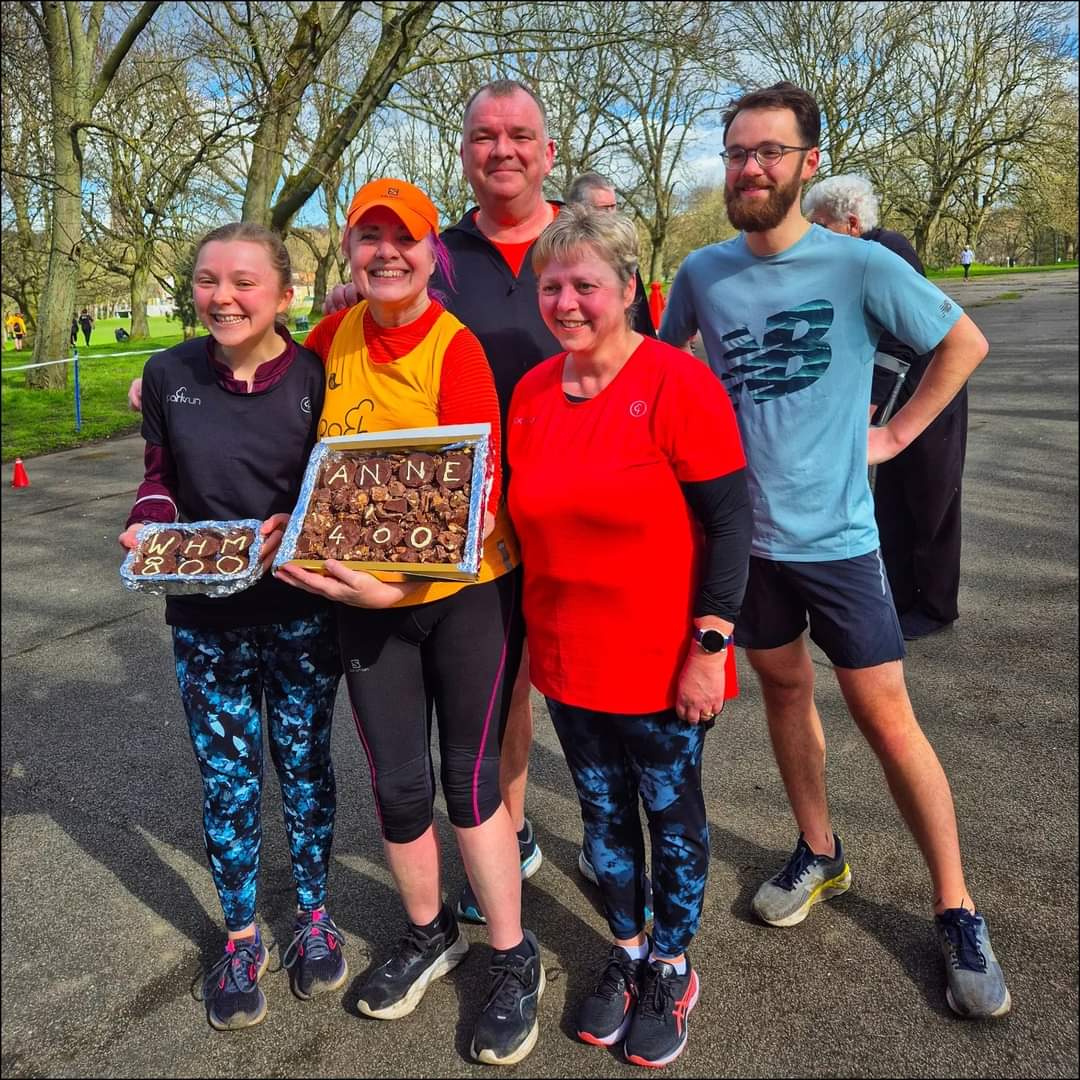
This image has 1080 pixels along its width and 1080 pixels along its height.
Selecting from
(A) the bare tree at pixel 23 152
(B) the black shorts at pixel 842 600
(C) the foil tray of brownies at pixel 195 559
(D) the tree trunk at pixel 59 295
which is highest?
(A) the bare tree at pixel 23 152

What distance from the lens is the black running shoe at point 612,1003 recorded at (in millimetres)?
2252

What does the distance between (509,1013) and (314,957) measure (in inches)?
25.6

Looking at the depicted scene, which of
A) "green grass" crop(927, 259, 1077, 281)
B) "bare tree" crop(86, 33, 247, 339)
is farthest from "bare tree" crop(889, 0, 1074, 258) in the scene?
"bare tree" crop(86, 33, 247, 339)

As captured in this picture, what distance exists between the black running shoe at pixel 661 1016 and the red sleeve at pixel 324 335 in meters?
1.93

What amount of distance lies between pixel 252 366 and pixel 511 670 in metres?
1.07

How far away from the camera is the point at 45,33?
45.5ft

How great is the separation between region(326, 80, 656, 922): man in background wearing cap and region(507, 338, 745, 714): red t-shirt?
0.83 ft

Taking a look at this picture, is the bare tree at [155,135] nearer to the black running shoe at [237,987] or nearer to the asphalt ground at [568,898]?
the asphalt ground at [568,898]

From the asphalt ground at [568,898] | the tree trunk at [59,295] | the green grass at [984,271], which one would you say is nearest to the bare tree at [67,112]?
the tree trunk at [59,295]

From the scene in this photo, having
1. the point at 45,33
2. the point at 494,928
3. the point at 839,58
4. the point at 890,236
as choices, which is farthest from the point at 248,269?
the point at 839,58

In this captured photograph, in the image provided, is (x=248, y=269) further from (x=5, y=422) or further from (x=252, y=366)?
(x=5, y=422)

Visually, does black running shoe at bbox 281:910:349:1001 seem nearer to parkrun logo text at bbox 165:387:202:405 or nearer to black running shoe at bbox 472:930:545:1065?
black running shoe at bbox 472:930:545:1065

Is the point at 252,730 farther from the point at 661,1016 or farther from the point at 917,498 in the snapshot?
the point at 917,498

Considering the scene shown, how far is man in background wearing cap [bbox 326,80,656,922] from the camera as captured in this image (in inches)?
91.5
